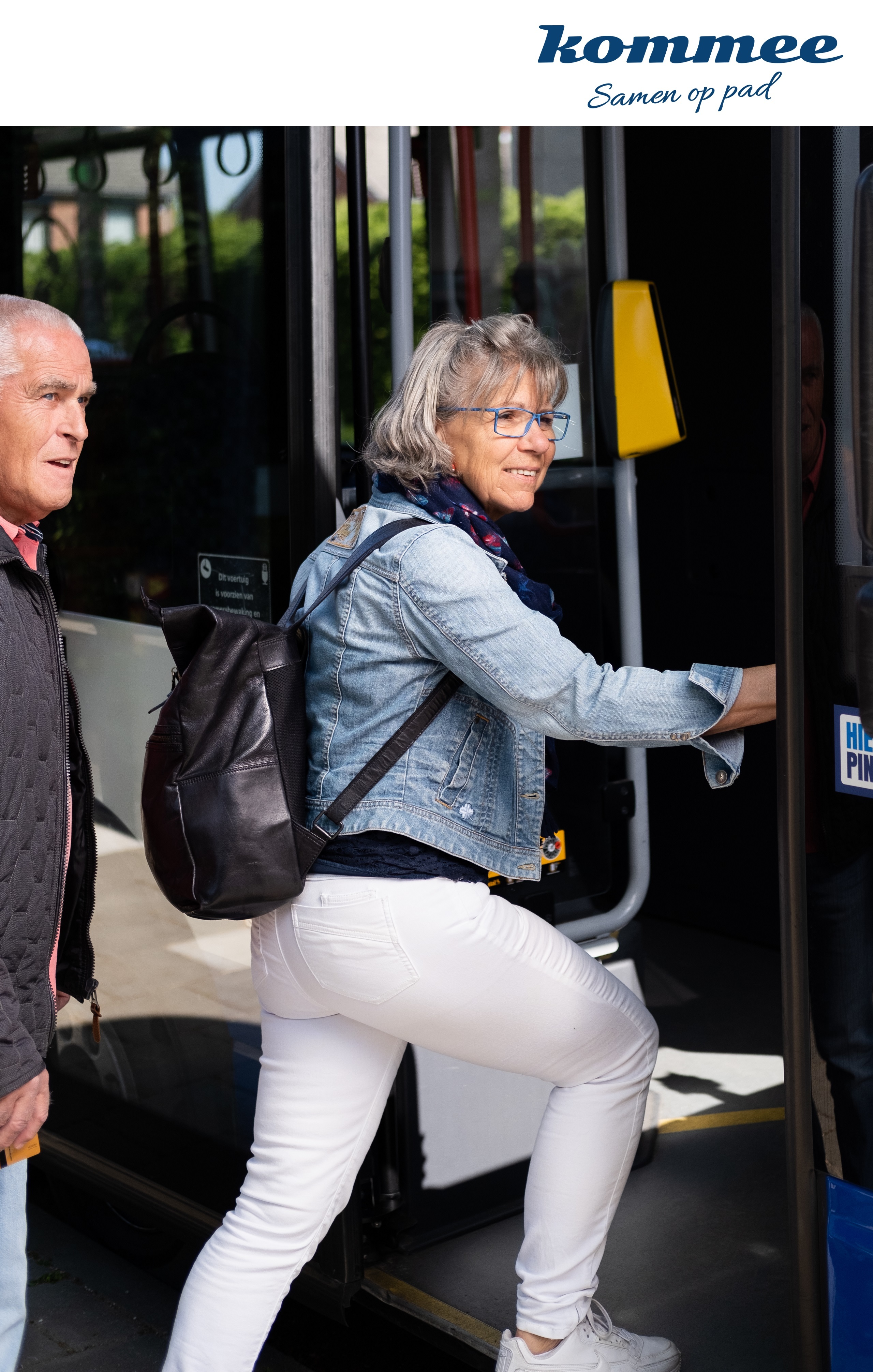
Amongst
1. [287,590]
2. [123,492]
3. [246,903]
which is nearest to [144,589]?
[123,492]

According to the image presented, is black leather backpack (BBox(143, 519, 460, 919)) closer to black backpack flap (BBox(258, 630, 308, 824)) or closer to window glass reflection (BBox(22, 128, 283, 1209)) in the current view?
black backpack flap (BBox(258, 630, 308, 824))

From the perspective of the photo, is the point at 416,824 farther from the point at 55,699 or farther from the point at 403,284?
the point at 403,284

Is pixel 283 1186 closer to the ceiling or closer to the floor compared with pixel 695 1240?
closer to the ceiling

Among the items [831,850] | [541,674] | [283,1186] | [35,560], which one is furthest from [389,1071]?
[35,560]

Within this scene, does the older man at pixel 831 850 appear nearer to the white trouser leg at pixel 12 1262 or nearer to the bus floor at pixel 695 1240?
the bus floor at pixel 695 1240

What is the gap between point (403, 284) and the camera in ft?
8.21

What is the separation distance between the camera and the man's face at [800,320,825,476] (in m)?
1.82

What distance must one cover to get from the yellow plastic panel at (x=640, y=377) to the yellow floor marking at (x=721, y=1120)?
155 centimetres

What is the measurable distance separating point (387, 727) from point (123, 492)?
43.5 inches

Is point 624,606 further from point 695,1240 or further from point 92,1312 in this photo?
point 92,1312

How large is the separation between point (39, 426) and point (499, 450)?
66 cm

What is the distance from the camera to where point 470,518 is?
84.9 inches

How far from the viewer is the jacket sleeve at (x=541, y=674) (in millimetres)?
1989
